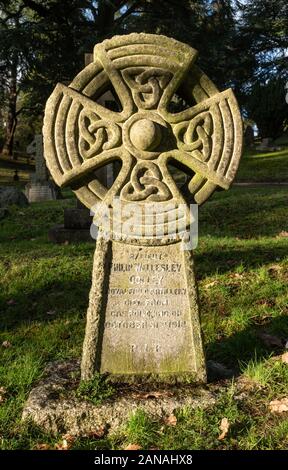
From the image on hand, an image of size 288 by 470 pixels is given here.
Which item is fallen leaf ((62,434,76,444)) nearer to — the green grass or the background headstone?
the green grass

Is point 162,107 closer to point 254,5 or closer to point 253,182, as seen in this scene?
point 253,182

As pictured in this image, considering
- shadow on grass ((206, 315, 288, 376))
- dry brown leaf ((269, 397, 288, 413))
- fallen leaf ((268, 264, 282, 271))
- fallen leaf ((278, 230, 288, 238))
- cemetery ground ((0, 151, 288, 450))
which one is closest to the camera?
cemetery ground ((0, 151, 288, 450))

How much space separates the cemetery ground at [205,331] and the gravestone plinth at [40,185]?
299 inches

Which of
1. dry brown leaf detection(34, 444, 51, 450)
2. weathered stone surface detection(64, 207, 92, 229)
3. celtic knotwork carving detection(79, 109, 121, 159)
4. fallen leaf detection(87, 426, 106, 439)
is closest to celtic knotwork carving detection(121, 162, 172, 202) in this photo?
celtic knotwork carving detection(79, 109, 121, 159)

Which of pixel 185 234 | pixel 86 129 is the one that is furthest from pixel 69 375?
pixel 86 129

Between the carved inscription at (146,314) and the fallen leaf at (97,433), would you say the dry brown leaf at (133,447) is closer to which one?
the fallen leaf at (97,433)

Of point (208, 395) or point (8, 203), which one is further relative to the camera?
point (8, 203)

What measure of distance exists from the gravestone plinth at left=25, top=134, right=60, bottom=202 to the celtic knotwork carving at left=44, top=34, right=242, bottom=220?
14.0m

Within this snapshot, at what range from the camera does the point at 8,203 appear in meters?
13.5

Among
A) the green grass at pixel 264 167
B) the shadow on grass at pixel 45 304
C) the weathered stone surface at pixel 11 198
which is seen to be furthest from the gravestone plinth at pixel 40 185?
the shadow on grass at pixel 45 304

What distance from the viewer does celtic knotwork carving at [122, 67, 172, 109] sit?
3.37 meters

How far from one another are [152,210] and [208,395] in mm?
1301

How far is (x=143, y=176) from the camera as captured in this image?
→ 3.44 metres
